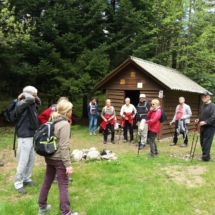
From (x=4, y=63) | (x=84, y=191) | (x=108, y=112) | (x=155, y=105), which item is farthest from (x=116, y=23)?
(x=84, y=191)

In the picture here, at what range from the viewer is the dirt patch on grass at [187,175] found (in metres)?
5.31

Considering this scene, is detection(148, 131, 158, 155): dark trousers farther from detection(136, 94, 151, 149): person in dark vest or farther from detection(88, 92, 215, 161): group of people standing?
detection(136, 94, 151, 149): person in dark vest

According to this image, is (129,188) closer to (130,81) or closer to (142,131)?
(142,131)

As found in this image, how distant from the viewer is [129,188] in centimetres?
482

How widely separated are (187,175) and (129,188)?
1717mm

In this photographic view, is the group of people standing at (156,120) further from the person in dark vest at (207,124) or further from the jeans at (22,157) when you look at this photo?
the jeans at (22,157)

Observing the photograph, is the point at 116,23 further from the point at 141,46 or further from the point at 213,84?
the point at 213,84

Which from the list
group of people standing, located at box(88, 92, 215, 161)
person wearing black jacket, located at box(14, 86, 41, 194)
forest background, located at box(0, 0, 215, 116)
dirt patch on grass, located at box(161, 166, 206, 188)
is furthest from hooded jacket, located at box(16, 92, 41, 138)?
forest background, located at box(0, 0, 215, 116)

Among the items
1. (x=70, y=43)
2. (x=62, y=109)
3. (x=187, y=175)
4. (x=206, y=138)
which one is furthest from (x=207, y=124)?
(x=70, y=43)

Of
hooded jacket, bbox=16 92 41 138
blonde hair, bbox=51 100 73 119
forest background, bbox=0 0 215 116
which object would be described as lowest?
hooded jacket, bbox=16 92 41 138

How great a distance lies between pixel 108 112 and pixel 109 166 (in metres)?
4.09

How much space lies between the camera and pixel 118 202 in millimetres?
4176

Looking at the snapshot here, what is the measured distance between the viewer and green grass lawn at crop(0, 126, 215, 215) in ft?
13.1

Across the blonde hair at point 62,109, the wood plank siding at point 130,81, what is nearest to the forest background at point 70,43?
the wood plank siding at point 130,81
